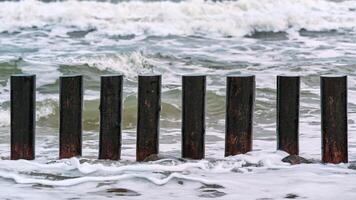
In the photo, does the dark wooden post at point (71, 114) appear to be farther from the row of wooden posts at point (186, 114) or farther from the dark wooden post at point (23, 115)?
the dark wooden post at point (23, 115)

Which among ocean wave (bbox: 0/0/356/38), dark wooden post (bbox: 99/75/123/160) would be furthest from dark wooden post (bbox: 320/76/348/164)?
ocean wave (bbox: 0/0/356/38)

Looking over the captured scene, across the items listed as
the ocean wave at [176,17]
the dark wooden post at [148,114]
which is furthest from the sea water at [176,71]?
the dark wooden post at [148,114]

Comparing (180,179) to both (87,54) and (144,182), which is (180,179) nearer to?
(144,182)

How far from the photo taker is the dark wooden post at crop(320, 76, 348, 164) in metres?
4.77

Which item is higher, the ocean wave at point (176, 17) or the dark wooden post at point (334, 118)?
the ocean wave at point (176, 17)

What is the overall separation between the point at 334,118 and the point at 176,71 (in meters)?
8.87

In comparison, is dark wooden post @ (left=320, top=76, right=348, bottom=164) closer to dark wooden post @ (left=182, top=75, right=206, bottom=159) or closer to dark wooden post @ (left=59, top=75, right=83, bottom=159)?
dark wooden post @ (left=182, top=75, right=206, bottom=159)

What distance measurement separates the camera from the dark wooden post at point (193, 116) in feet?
15.8

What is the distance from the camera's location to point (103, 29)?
816 inches

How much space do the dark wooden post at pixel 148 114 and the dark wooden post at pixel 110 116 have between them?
0.15 m

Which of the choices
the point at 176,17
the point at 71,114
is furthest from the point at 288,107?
the point at 176,17

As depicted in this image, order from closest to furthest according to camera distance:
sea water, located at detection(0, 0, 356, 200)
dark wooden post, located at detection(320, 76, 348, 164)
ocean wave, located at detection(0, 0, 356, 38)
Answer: sea water, located at detection(0, 0, 356, 200)
dark wooden post, located at detection(320, 76, 348, 164)
ocean wave, located at detection(0, 0, 356, 38)

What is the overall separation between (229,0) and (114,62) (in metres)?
12.0

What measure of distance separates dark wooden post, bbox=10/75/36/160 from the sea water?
0.11m
